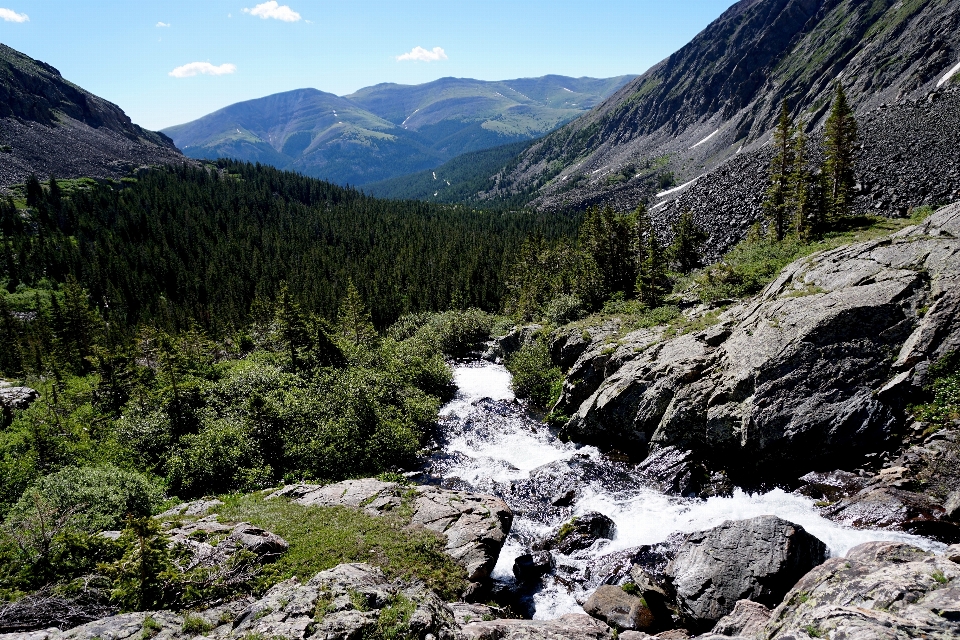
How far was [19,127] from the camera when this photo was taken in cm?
18025

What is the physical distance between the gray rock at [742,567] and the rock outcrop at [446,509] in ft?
25.7

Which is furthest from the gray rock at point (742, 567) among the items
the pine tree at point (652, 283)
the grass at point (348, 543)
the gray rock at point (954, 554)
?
the pine tree at point (652, 283)

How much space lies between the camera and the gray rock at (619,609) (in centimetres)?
1691

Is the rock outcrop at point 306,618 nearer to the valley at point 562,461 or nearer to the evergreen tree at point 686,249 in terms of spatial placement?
the valley at point 562,461

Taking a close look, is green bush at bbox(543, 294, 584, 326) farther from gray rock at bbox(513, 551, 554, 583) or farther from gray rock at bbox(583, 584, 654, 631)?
gray rock at bbox(583, 584, 654, 631)

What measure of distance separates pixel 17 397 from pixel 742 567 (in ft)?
203

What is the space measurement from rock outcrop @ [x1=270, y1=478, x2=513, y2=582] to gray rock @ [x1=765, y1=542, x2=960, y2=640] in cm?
1123

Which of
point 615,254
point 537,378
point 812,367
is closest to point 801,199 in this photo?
point 615,254

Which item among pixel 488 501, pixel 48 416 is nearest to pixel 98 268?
pixel 48 416

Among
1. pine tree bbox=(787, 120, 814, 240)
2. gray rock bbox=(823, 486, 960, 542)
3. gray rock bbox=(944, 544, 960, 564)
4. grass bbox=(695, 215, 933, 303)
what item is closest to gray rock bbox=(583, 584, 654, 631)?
gray rock bbox=(944, 544, 960, 564)

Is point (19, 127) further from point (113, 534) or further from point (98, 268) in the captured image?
point (113, 534)

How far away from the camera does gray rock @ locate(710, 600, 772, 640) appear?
13.2 meters

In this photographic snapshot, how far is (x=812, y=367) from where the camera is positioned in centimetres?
2411

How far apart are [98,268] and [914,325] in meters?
141
